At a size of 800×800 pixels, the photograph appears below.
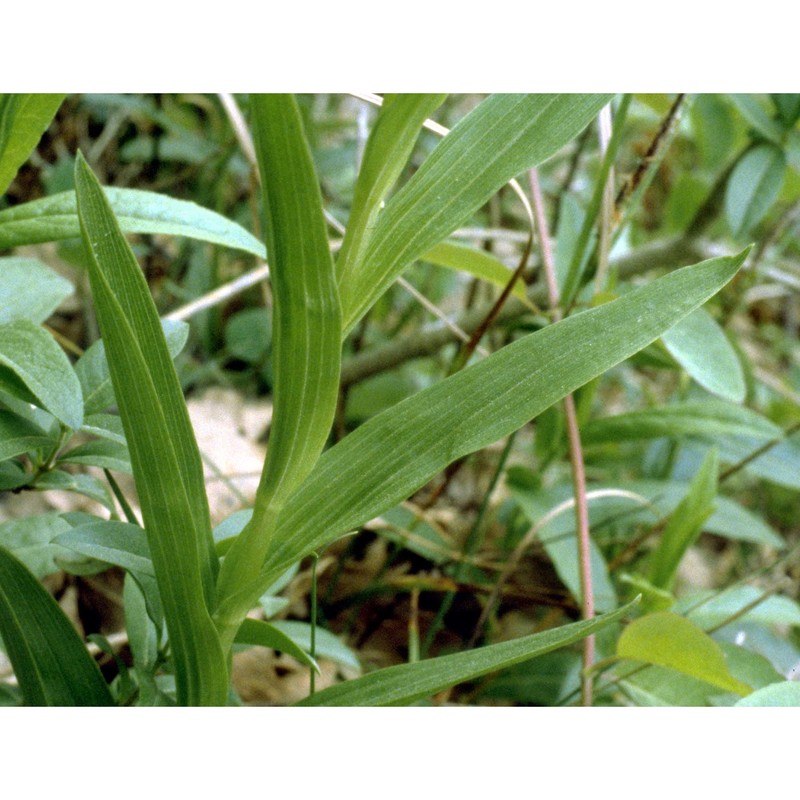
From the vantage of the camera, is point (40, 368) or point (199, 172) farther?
point (199, 172)

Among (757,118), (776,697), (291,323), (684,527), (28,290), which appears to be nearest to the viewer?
(291,323)

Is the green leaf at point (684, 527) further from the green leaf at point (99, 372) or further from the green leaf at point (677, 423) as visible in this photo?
the green leaf at point (99, 372)

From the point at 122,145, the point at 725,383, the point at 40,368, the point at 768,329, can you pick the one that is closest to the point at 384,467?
the point at 40,368

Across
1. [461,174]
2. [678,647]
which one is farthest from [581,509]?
[461,174]

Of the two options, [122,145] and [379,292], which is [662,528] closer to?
[379,292]

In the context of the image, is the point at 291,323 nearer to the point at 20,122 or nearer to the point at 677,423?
the point at 20,122
